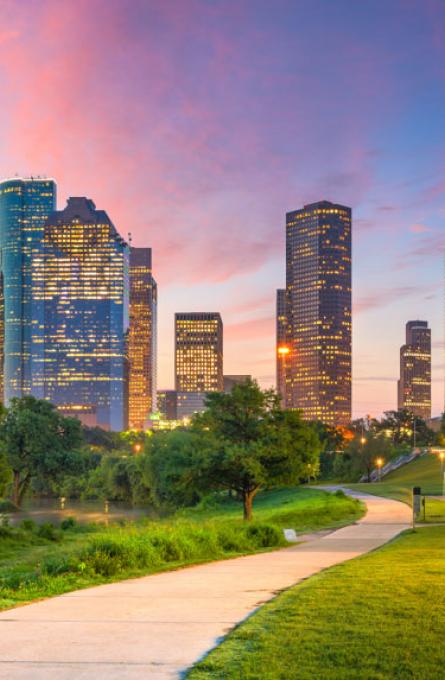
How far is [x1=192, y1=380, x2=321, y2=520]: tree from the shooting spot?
37812mm

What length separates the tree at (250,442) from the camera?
1489 inches

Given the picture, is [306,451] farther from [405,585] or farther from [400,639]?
[400,639]

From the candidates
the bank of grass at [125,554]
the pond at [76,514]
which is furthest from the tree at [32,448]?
the bank of grass at [125,554]

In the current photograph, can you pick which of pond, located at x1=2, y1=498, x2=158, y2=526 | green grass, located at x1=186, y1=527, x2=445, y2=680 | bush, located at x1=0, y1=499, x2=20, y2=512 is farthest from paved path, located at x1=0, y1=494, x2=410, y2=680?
bush, located at x1=0, y1=499, x2=20, y2=512

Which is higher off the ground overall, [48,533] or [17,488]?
[48,533]

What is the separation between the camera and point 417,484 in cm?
7588

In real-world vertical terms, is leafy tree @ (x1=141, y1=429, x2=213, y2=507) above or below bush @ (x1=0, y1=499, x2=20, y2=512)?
above

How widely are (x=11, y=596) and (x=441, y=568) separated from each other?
7973mm

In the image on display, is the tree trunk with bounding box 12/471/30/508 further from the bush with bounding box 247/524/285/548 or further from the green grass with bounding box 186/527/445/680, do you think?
the green grass with bounding box 186/527/445/680

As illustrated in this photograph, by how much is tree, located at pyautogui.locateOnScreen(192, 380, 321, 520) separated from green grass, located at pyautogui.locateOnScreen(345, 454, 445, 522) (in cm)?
715

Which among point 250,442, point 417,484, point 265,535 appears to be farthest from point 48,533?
point 417,484

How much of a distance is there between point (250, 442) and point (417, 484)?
140 ft

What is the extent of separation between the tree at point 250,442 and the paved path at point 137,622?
2064cm

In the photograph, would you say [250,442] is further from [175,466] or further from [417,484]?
[417,484]
